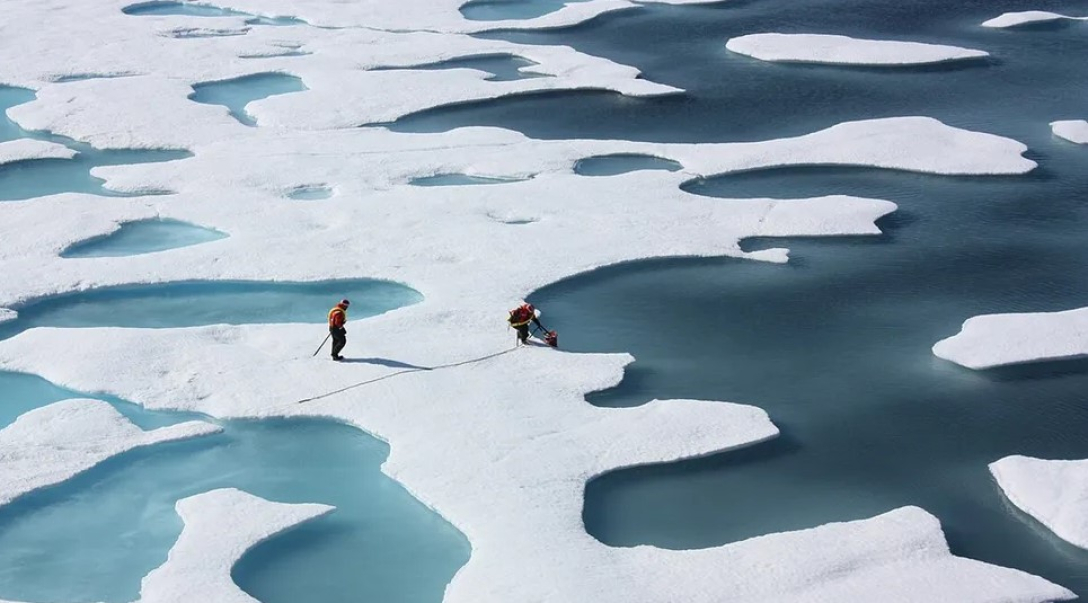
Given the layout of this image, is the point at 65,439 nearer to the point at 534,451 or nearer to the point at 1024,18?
the point at 534,451

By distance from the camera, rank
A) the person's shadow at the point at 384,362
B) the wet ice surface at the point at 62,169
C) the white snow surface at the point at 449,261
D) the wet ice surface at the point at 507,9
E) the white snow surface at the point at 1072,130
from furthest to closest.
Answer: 1. the wet ice surface at the point at 507,9
2. the white snow surface at the point at 1072,130
3. the wet ice surface at the point at 62,169
4. the person's shadow at the point at 384,362
5. the white snow surface at the point at 449,261

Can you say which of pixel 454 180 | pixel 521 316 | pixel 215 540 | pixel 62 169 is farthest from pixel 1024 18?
pixel 215 540

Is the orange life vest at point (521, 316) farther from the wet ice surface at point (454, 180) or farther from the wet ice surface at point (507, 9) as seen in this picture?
the wet ice surface at point (507, 9)

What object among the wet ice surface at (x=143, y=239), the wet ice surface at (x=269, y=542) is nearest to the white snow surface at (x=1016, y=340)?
the wet ice surface at (x=269, y=542)

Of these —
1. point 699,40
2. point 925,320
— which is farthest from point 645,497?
point 699,40

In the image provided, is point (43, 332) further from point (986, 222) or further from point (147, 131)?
point (986, 222)

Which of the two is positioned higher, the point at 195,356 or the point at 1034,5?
the point at 1034,5
